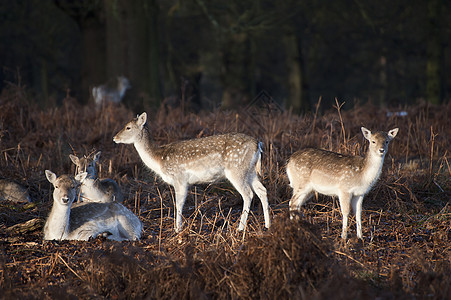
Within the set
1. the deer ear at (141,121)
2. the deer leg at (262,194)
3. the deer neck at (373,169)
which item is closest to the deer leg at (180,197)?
the deer leg at (262,194)

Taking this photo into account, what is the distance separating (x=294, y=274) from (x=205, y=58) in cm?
3304

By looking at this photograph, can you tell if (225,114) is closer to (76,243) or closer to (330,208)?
(330,208)

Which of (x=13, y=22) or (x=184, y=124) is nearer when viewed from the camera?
(x=184, y=124)

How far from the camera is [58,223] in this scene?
6133 mm

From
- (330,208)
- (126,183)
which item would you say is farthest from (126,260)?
(126,183)

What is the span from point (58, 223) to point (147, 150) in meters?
2.07

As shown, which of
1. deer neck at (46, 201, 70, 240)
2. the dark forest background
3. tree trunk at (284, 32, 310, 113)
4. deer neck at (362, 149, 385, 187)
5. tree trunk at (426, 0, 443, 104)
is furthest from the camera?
tree trunk at (284, 32, 310, 113)

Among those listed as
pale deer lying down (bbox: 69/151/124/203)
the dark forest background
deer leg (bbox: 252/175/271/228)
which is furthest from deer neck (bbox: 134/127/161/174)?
the dark forest background

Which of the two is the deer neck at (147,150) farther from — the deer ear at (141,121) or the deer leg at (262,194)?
the deer leg at (262,194)

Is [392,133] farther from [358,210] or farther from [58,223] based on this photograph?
[58,223]

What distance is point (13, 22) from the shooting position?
81.9 feet

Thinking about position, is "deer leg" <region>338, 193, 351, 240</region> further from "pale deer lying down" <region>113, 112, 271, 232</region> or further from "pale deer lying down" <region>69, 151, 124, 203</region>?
"pale deer lying down" <region>69, 151, 124, 203</region>

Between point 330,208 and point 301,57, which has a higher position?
point 330,208

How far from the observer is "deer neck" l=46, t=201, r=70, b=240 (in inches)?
241
